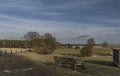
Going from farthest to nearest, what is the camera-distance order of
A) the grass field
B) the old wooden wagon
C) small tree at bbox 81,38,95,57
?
small tree at bbox 81,38,95,57 → the old wooden wagon → the grass field

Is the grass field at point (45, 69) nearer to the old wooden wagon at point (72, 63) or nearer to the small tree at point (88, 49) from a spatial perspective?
the old wooden wagon at point (72, 63)

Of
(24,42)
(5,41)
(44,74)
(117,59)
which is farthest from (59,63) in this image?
(5,41)

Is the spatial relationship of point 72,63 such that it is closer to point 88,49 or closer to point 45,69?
point 45,69

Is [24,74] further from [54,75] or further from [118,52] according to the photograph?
[118,52]

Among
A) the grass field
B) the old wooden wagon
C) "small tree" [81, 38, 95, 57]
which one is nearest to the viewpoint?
the grass field

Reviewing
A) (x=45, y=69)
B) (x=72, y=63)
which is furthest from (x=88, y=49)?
(x=45, y=69)

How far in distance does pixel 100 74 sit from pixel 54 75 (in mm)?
5812

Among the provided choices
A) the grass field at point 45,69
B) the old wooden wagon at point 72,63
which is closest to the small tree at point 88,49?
the grass field at point 45,69

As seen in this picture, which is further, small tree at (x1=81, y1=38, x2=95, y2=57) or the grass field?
small tree at (x1=81, y1=38, x2=95, y2=57)

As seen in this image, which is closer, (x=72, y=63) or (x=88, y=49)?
(x=72, y=63)

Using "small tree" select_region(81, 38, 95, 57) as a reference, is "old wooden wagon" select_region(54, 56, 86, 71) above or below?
below

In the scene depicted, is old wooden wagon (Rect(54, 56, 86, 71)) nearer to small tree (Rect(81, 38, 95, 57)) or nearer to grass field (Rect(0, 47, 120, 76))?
grass field (Rect(0, 47, 120, 76))

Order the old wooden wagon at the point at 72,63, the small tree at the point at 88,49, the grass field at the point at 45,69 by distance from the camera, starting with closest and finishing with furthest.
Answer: the grass field at the point at 45,69 → the old wooden wagon at the point at 72,63 → the small tree at the point at 88,49

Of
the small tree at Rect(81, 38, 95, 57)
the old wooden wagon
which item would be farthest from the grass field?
the small tree at Rect(81, 38, 95, 57)
